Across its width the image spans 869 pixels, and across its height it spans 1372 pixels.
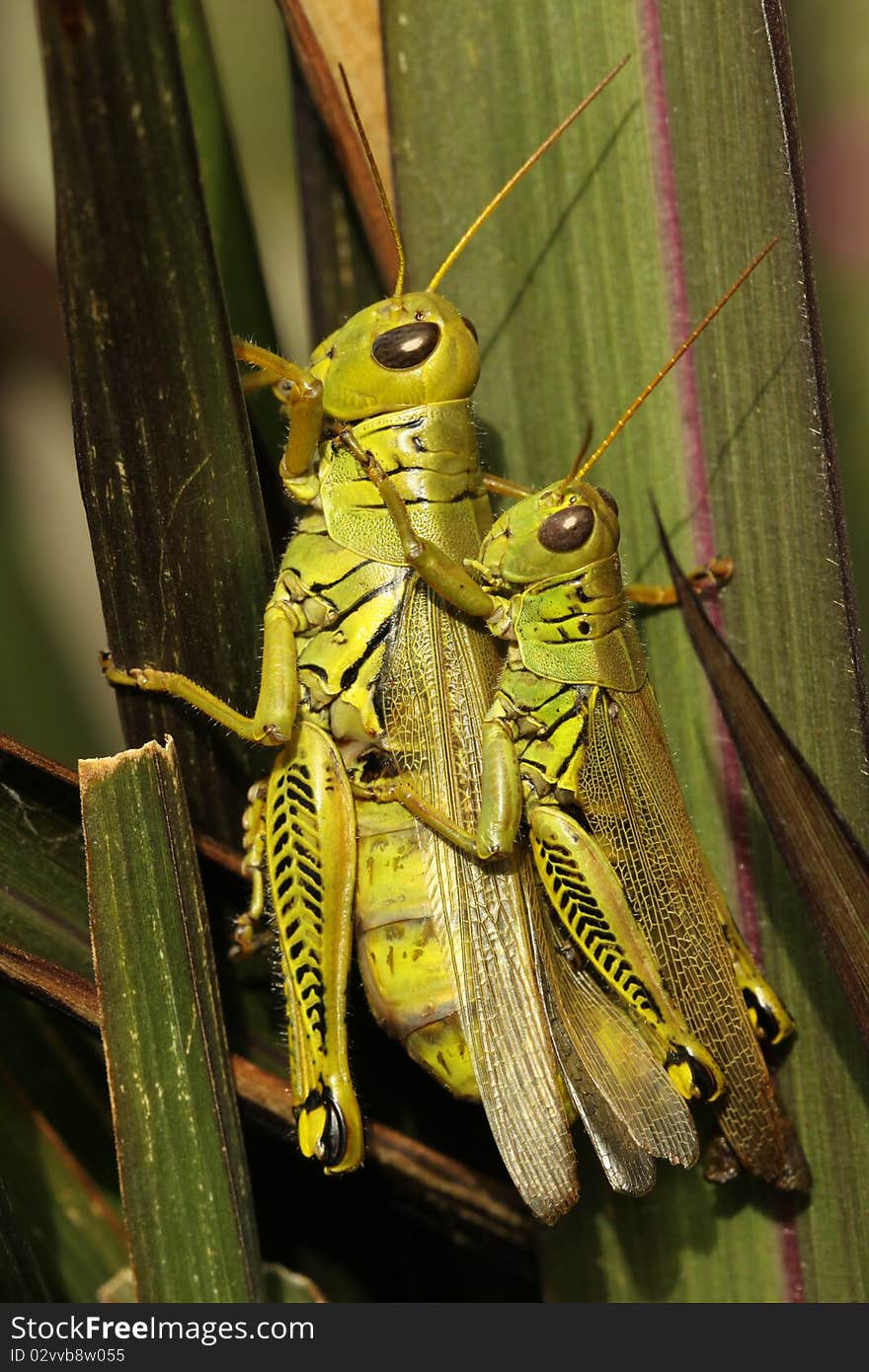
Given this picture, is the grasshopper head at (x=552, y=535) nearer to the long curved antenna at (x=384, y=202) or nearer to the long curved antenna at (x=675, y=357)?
the long curved antenna at (x=675, y=357)

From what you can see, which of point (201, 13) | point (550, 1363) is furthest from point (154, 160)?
point (550, 1363)

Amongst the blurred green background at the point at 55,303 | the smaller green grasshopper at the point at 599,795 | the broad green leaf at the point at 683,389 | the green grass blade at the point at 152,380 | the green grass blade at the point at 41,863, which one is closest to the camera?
the green grass blade at the point at 152,380

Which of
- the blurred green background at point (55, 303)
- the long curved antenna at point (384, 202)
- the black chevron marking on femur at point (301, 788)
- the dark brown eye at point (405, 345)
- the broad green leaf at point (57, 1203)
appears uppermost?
the blurred green background at point (55, 303)

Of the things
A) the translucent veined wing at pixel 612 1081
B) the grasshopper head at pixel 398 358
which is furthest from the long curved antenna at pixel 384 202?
the translucent veined wing at pixel 612 1081

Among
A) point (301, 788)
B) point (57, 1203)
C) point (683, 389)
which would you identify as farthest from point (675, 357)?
point (57, 1203)

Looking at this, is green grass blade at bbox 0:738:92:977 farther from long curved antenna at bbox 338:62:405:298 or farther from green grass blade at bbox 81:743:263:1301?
long curved antenna at bbox 338:62:405:298

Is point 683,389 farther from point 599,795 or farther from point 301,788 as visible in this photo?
point 301,788

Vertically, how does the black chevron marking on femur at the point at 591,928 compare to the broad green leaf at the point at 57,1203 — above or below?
above
